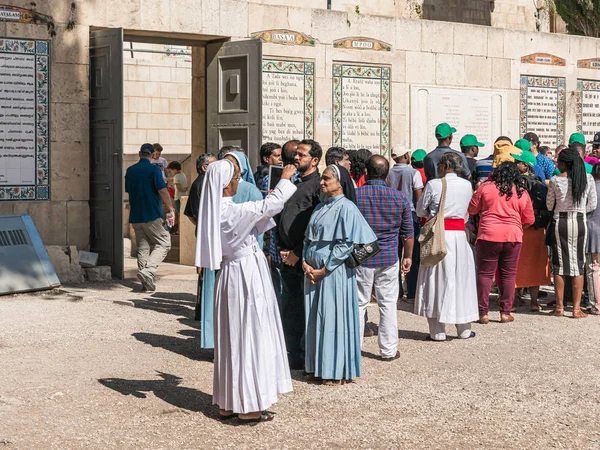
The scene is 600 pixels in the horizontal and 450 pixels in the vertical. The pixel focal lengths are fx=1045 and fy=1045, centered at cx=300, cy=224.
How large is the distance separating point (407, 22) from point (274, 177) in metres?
6.50

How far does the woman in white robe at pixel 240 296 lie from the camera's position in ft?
19.0

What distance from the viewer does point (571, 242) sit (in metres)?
9.79

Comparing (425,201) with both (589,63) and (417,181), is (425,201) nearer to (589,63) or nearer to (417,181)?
(417,181)

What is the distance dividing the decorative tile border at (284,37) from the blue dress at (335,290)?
6407mm

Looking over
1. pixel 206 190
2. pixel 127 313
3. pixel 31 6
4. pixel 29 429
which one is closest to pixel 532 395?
pixel 206 190

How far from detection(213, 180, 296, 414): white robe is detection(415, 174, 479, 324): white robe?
2.77 meters

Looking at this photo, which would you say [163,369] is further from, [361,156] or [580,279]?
[580,279]

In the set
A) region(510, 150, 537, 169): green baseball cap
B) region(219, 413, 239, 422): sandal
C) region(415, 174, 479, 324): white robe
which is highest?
region(510, 150, 537, 169): green baseball cap

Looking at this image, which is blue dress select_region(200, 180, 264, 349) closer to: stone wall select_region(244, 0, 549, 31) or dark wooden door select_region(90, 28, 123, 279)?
dark wooden door select_region(90, 28, 123, 279)

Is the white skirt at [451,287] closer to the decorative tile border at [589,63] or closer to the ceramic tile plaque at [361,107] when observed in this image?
the ceramic tile plaque at [361,107]

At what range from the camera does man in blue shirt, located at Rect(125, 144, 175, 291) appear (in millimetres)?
11047

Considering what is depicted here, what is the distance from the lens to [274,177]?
8484mm

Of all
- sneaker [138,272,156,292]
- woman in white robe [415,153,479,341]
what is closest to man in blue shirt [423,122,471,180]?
woman in white robe [415,153,479,341]

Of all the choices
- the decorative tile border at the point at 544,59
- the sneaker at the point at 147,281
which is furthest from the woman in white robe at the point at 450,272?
the decorative tile border at the point at 544,59
